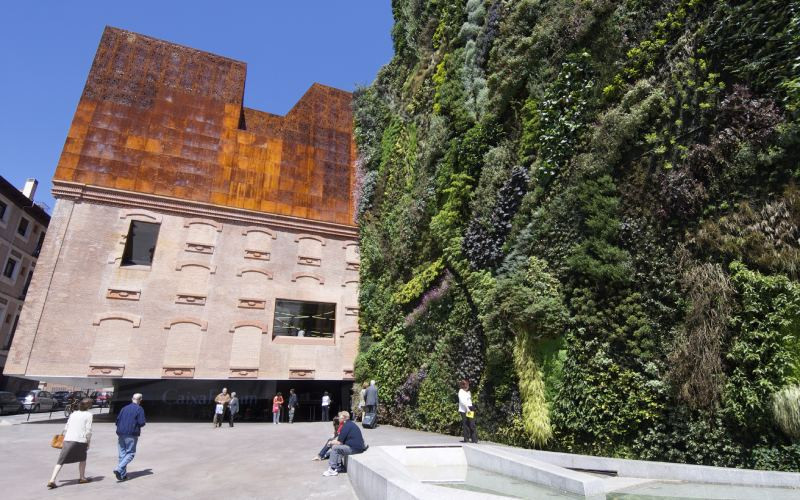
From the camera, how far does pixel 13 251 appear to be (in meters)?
37.8

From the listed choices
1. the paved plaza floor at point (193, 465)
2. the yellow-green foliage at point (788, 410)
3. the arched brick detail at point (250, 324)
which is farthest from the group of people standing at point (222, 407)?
the yellow-green foliage at point (788, 410)

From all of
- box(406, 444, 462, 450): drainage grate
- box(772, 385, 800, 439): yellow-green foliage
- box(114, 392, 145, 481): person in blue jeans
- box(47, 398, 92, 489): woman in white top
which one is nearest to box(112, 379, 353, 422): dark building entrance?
box(114, 392, 145, 481): person in blue jeans

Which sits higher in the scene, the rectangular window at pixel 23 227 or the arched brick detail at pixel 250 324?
the rectangular window at pixel 23 227

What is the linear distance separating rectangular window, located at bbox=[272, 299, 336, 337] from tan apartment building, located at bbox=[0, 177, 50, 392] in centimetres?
2545

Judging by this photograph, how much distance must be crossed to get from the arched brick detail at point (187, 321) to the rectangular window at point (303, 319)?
335 cm

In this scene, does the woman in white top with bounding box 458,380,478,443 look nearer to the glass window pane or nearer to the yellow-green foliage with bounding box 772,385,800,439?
the yellow-green foliage with bounding box 772,385,800,439

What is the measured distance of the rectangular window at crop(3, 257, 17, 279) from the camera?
37.2 m

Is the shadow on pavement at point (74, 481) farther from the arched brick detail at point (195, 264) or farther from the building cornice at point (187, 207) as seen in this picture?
the building cornice at point (187, 207)

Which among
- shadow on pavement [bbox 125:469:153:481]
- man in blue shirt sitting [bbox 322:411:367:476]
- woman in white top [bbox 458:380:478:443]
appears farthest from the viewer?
woman in white top [bbox 458:380:478:443]

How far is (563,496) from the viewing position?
25.4 feet

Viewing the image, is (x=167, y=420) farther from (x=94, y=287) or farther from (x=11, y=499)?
(x=11, y=499)

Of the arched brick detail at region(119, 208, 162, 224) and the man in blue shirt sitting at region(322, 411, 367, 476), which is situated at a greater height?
the arched brick detail at region(119, 208, 162, 224)

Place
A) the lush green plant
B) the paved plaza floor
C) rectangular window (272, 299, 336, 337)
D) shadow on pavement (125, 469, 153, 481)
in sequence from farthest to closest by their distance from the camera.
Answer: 1. rectangular window (272, 299, 336, 337)
2. shadow on pavement (125, 469, 153, 481)
3. the paved plaza floor
4. the lush green plant

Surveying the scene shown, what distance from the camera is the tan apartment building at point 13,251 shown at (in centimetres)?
3653
